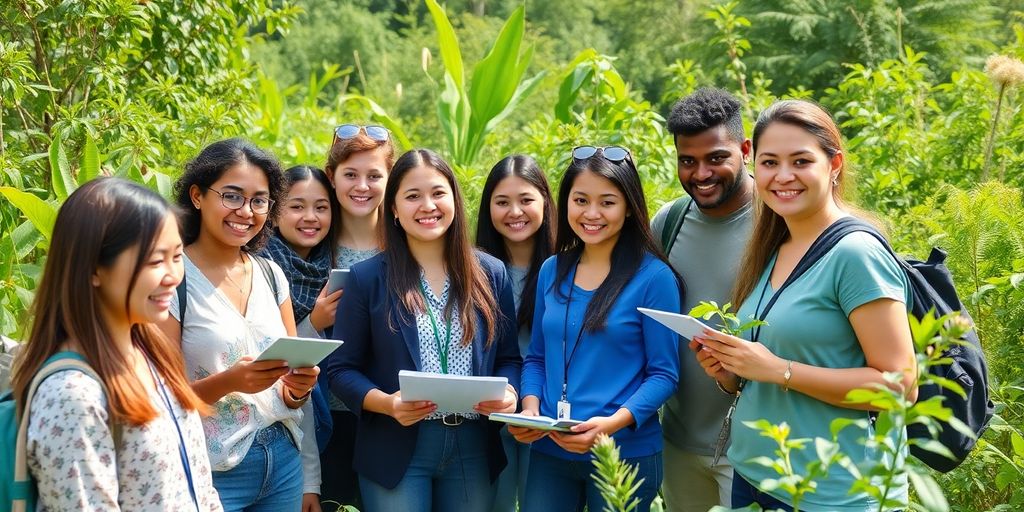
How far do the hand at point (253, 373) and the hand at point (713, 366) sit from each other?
114 centimetres

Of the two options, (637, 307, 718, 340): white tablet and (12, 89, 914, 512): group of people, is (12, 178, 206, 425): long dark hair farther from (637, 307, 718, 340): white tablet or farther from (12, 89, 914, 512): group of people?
(637, 307, 718, 340): white tablet

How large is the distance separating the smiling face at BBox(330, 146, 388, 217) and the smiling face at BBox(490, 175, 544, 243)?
1.45ft

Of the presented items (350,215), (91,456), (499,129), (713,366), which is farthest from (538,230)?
(499,129)

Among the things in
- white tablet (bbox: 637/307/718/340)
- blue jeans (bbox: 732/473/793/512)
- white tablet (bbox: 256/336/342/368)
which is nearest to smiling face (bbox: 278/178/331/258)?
white tablet (bbox: 256/336/342/368)

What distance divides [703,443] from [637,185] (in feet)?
2.91

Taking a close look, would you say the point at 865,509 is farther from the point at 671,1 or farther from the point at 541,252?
the point at 671,1

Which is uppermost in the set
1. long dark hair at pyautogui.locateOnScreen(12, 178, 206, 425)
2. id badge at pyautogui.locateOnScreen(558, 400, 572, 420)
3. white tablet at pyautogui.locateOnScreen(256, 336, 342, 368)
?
long dark hair at pyautogui.locateOnScreen(12, 178, 206, 425)

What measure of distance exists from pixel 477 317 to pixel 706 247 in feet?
2.63

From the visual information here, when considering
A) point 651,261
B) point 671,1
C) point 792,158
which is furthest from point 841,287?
point 671,1

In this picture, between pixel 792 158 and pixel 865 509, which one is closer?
pixel 865 509

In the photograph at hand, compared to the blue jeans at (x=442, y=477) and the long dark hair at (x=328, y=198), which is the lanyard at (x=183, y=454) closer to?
the blue jeans at (x=442, y=477)

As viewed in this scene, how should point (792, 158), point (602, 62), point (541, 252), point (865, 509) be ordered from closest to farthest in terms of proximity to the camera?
1. point (865, 509)
2. point (792, 158)
3. point (541, 252)
4. point (602, 62)

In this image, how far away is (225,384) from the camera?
9.21 ft

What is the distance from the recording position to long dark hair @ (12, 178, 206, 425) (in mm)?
2146
